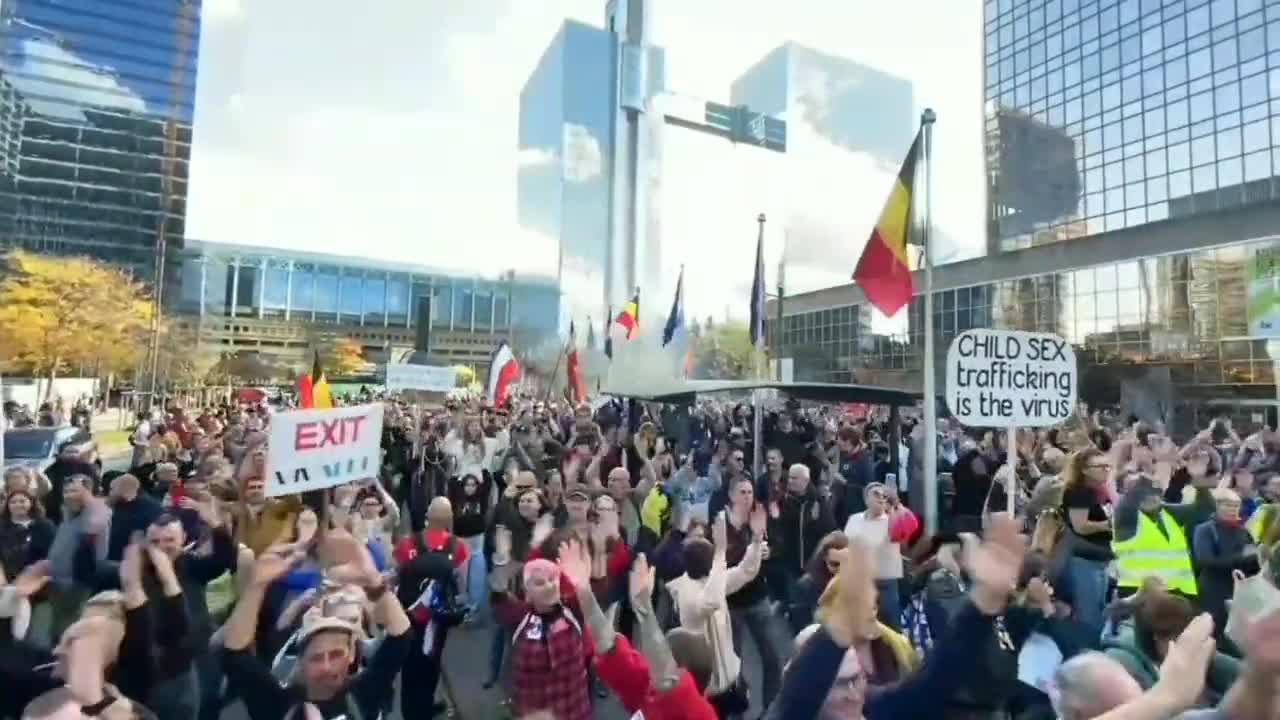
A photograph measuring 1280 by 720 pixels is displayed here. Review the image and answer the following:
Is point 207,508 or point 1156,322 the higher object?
point 1156,322

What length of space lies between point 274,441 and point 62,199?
109009 millimetres

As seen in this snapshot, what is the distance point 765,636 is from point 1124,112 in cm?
5756

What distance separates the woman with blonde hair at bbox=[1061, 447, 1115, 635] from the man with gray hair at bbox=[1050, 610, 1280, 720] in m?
2.66

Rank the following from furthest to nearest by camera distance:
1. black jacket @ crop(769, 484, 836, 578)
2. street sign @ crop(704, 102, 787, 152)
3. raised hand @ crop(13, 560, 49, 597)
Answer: street sign @ crop(704, 102, 787, 152), black jacket @ crop(769, 484, 836, 578), raised hand @ crop(13, 560, 49, 597)

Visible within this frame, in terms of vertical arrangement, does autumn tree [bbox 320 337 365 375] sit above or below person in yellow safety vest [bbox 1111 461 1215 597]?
above

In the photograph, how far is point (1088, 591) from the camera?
4793 millimetres

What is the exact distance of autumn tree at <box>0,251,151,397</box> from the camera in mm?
36562

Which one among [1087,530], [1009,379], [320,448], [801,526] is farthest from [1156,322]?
[320,448]

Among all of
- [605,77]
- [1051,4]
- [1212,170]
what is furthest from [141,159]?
[1212,170]

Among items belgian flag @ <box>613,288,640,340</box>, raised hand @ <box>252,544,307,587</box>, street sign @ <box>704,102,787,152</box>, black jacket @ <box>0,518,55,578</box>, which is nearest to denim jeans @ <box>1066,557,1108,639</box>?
raised hand @ <box>252,544,307,587</box>

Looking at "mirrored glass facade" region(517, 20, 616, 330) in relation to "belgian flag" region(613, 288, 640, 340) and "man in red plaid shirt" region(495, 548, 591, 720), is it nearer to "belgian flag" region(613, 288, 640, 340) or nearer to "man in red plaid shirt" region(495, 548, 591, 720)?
"belgian flag" region(613, 288, 640, 340)

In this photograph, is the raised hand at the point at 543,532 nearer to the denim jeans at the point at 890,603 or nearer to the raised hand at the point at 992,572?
the denim jeans at the point at 890,603

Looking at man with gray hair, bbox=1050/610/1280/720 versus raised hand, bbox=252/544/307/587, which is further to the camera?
raised hand, bbox=252/544/307/587

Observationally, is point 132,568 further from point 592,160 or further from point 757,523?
point 592,160
